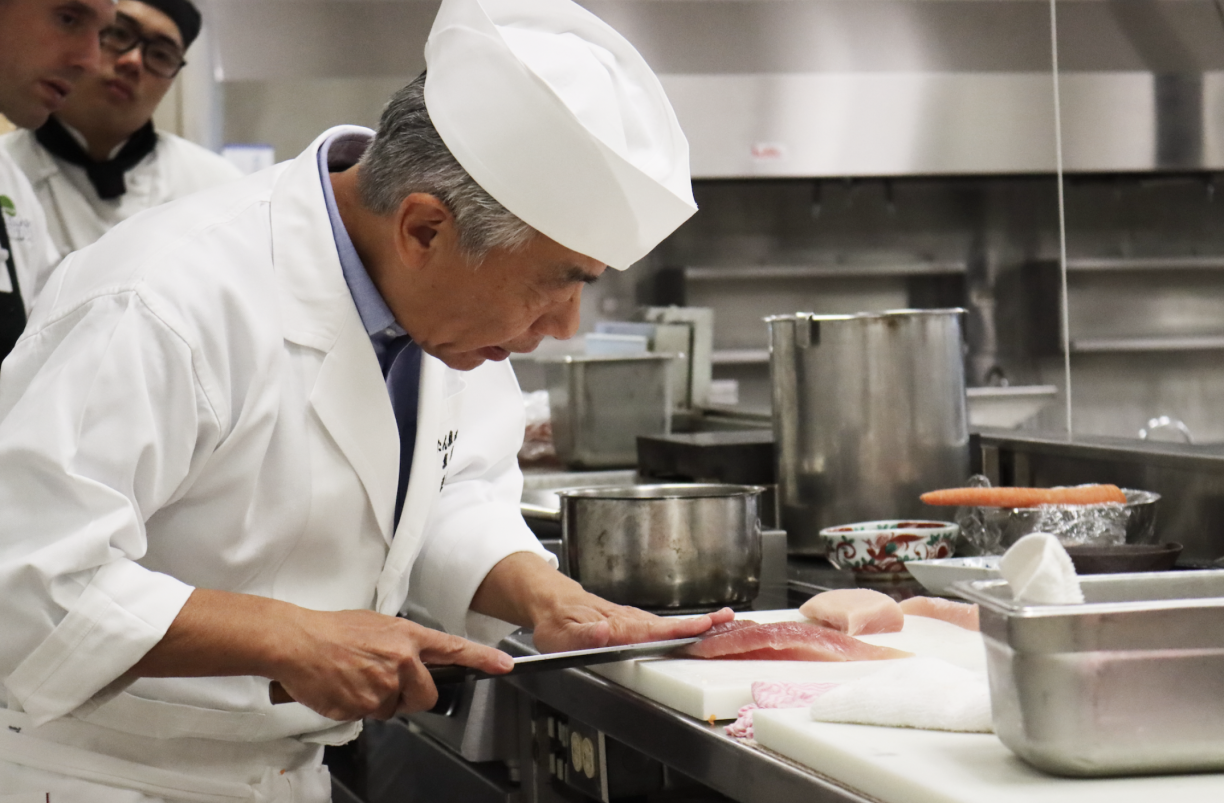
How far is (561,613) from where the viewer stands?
4.66ft

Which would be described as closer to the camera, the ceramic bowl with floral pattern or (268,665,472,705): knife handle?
(268,665,472,705): knife handle

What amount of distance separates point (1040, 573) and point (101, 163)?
318 centimetres

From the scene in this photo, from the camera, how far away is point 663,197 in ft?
4.32

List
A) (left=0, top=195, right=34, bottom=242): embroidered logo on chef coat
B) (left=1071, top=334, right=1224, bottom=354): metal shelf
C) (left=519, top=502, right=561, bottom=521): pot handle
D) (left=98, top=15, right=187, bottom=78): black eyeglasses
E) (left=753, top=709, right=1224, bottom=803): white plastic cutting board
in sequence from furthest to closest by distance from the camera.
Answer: (left=1071, top=334, right=1224, bottom=354): metal shelf, (left=98, top=15, right=187, bottom=78): black eyeglasses, (left=0, top=195, right=34, bottom=242): embroidered logo on chef coat, (left=519, top=502, right=561, bottom=521): pot handle, (left=753, top=709, right=1224, bottom=803): white plastic cutting board

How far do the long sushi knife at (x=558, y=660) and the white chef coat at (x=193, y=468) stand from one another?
15cm

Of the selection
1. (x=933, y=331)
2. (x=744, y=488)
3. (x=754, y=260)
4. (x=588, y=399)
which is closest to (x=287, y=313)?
(x=744, y=488)

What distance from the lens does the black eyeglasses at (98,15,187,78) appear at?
10.7 feet

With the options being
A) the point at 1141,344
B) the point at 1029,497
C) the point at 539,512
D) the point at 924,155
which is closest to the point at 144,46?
the point at 539,512

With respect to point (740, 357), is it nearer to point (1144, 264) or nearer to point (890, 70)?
point (890, 70)

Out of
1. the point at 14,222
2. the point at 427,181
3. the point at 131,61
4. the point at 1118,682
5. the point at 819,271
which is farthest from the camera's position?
the point at 819,271

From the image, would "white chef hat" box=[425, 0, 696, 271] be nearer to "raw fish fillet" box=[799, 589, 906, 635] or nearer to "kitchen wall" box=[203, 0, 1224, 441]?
"raw fish fillet" box=[799, 589, 906, 635]

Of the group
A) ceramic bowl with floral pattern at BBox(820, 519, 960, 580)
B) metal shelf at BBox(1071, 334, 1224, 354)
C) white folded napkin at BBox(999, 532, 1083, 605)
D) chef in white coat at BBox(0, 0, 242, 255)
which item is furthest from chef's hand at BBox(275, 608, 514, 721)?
metal shelf at BBox(1071, 334, 1224, 354)

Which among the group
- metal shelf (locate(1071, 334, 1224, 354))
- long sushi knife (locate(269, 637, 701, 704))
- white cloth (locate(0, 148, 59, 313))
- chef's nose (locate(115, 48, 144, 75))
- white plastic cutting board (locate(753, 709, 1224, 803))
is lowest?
white plastic cutting board (locate(753, 709, 1224, 803))

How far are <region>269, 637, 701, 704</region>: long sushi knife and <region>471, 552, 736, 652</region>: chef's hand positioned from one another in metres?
0.02
